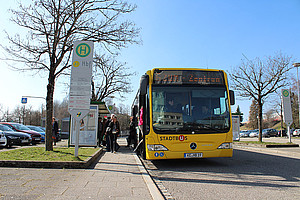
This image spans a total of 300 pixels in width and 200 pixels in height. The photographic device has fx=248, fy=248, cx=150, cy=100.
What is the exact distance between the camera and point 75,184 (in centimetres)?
534

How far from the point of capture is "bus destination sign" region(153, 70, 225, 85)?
329 inches

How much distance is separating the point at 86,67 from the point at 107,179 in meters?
4.66

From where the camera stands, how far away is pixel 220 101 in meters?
8.32

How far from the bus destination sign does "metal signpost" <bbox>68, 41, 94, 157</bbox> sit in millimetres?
2576

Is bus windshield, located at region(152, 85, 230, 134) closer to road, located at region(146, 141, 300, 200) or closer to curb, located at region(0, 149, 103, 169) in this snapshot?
road, located at region(146, 141, 300, 200)

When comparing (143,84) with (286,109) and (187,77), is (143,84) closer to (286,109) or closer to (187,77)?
(187,77)

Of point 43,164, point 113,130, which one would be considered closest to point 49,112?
point 113,130

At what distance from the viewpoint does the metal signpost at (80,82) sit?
888 centimetres

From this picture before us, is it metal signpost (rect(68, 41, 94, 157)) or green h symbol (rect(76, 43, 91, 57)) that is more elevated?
green h symbol (rect(76, 43, 91, 57))

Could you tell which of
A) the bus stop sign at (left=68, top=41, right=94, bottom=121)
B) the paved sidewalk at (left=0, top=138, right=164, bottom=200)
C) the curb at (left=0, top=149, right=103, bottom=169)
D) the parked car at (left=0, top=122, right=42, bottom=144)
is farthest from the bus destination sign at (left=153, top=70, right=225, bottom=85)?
the parked car at (left=0, top=122, right=42, bottom=144)

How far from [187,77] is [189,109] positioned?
3.84 feet

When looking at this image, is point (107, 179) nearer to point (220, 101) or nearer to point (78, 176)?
point (78, 176)

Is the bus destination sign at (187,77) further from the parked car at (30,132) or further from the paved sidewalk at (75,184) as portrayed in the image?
the parked car at (30,132)

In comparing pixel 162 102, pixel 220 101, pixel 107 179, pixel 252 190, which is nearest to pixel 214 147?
pixel 220 101
